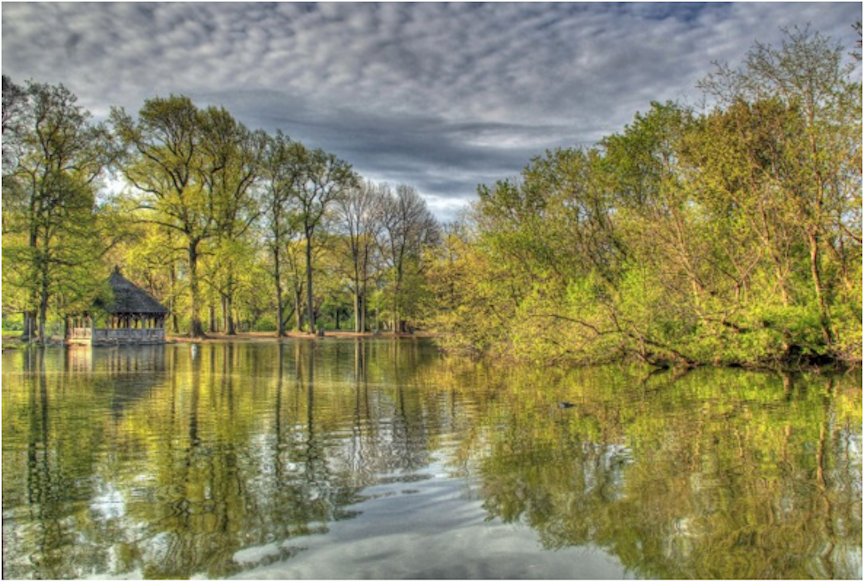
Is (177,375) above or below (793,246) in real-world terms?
below

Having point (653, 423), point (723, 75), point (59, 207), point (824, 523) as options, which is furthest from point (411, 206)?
point (824, 523)

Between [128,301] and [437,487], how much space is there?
173ft

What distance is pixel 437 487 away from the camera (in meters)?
8.34

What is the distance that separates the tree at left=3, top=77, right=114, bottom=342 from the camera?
4269cm

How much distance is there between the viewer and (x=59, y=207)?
149 ft

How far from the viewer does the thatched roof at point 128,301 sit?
53.2 metres

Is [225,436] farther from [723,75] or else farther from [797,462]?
[723,75]

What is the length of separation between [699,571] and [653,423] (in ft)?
24.1

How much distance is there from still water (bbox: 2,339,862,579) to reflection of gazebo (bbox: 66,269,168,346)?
124ft

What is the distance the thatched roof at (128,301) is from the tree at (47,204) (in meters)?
5.25

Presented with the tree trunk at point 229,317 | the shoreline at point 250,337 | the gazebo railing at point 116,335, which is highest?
the tree trunk at point 229,317

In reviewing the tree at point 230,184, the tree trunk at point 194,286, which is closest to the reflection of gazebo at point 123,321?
the tree trunk at point 194,286

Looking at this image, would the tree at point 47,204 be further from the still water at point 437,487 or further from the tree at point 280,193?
the still water at point 437,487

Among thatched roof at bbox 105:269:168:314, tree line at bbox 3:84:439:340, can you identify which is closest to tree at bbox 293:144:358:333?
tree line at bbox 3:84:439:340
